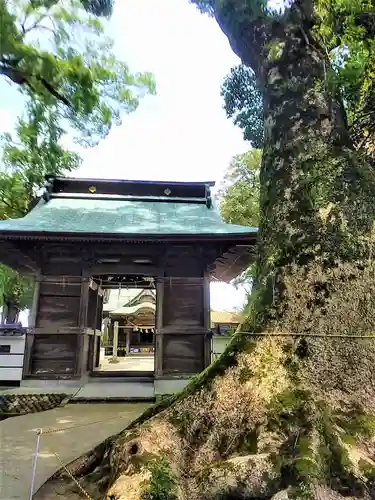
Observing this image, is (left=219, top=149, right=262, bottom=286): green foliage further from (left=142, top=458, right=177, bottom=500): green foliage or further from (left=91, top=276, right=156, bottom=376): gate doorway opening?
(left=142, top=458, right=177, bottom=500): green foliage

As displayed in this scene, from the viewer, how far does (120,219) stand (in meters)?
9.82

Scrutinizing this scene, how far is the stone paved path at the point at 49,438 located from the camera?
3.31m

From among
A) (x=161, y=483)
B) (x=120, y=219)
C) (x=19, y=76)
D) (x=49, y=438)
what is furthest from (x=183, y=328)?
(x=161, y=483)

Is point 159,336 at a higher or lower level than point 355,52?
lower


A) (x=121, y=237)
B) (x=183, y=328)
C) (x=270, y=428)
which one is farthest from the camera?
(x=183, y=328)

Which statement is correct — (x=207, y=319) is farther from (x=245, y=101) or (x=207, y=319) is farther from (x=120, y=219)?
(x=245, y=101)

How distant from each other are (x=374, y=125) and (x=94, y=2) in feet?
19.0

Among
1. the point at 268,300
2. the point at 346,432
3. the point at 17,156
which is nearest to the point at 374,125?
the point at 268,300

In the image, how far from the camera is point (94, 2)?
7059mm

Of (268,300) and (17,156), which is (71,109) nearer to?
(268,300)

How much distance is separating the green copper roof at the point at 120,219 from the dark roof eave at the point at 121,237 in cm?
6

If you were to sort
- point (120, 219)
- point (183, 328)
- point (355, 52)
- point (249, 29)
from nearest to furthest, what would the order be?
point (355, 52)
point (249, 29)
point (183, 328)
point (120, 219)

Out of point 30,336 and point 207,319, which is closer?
point 30,336

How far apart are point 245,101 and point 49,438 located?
8935 millimetres
